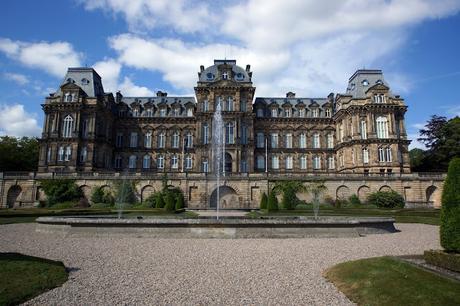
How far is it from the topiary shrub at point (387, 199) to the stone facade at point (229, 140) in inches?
125

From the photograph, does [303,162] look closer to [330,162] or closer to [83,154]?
[330,162]

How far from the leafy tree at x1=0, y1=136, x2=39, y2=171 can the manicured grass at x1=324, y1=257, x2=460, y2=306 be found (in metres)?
62.4

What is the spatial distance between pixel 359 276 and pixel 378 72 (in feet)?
177

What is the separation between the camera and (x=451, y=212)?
30.8ft

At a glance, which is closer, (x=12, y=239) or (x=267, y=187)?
(x=12, y=239)

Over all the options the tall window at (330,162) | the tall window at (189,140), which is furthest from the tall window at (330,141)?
the tall window at (189,140)

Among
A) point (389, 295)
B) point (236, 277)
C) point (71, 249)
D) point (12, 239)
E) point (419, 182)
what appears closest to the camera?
point (389, 295)

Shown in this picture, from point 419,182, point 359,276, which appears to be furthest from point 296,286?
point 419,182

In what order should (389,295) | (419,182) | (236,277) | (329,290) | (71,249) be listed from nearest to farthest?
(389,295)
(329,290)
(236,277)
(71,249)
(419,182)

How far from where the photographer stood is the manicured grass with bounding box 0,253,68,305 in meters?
7.03

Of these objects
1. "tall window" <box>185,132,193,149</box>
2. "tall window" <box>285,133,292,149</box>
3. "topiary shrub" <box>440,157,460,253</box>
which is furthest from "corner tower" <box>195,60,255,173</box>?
"topiary shrub" <box>440,157,460,253</box>

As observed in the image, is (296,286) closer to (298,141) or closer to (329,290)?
(329,290)

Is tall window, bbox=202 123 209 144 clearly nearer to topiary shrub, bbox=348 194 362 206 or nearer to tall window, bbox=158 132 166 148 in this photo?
tall window, bbox=158 132 166 148

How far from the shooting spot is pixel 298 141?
58469mm
